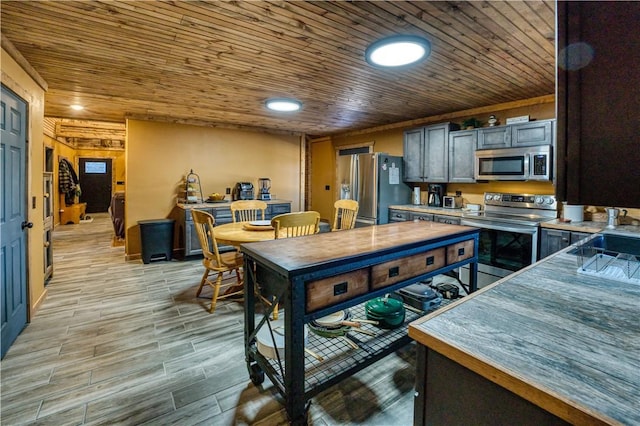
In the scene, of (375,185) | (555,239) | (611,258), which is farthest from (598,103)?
(375,185)

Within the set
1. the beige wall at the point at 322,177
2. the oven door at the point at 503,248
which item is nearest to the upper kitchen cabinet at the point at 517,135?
the oven door at the point at 503,248

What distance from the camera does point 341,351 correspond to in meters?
2.21

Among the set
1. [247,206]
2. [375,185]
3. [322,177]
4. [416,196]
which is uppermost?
[322,177]

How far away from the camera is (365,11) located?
195 cm

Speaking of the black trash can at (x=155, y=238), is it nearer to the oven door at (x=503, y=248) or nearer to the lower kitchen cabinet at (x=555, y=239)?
the oven door at (x=503, y=248)

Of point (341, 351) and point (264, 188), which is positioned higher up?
point (264, 188)

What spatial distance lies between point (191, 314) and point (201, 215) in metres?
0.98

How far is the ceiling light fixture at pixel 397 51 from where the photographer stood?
7.53ft

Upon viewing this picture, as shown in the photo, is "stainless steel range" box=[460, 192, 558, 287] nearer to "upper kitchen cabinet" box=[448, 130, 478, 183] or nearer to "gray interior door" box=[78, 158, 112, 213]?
"upper kitchen cabinet" box=[448, 130, 478, 183]

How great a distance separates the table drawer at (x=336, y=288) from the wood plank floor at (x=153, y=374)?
2.29ft

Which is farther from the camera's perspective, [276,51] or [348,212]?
[348,212]

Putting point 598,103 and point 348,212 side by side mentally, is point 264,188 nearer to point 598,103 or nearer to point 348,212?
point 348,212

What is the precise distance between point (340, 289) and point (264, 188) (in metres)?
4.66

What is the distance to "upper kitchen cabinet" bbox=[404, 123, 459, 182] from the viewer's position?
451 cm
